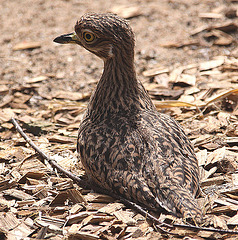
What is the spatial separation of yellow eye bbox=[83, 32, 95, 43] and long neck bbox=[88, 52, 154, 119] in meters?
0.25

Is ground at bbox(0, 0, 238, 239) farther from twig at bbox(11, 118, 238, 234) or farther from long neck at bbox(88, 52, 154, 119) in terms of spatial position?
long neck at bbox(88, 52, 154, 119)

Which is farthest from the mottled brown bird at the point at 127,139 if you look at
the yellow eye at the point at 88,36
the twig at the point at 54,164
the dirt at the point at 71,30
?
the dirt at the point at 71,30

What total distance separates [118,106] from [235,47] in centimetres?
335

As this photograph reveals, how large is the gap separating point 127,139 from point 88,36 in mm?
980

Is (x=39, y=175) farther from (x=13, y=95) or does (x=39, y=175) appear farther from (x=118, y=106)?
(x=13, y=95)

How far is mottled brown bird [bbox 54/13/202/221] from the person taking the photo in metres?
3.28

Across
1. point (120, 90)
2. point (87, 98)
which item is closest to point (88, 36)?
point (120, 90)

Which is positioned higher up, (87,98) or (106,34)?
(106,34)

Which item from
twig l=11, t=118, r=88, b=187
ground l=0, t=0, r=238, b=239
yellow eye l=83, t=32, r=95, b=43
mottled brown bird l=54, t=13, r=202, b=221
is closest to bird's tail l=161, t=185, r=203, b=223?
mottled brown bird l=54, t=13, r=202, b=221

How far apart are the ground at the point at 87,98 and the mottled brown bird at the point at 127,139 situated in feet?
0.70

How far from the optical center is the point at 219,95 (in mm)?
4965

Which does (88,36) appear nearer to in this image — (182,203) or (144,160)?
(144,160)

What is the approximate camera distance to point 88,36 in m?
3.81

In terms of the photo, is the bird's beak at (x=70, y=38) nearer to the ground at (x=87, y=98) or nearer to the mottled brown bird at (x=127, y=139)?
the mottled brown bird at (x=127, y=139)
